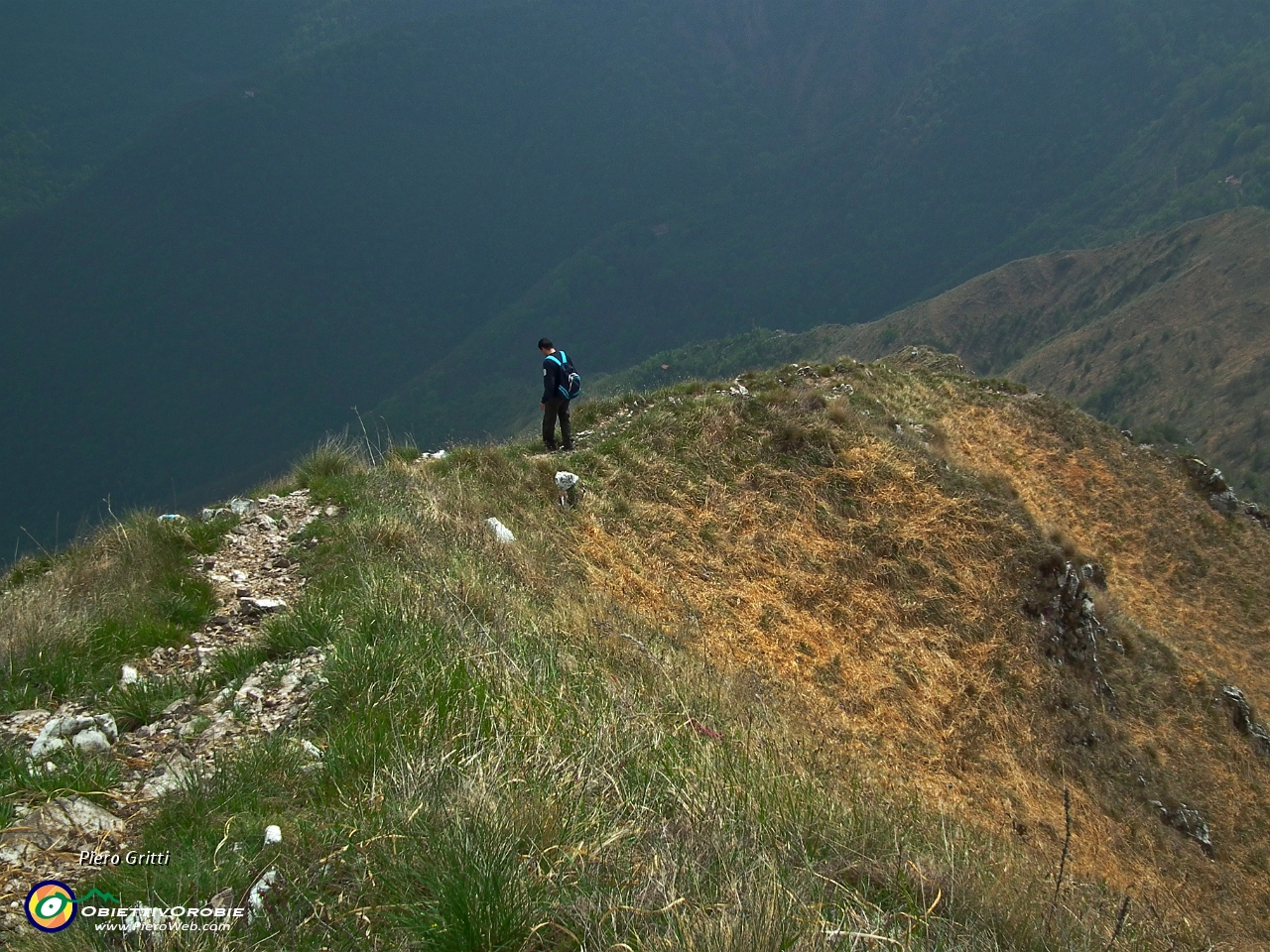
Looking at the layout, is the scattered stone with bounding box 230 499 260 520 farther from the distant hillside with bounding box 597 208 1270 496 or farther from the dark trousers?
the distant hillside with bounding box 597 208 1270 496

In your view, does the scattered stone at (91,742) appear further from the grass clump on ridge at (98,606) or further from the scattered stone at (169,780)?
the grass clump on ridge at (98,606)

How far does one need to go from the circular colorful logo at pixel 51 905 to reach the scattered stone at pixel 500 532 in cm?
433

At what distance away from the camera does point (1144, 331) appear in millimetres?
79438

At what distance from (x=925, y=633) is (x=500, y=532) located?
15.9 feet

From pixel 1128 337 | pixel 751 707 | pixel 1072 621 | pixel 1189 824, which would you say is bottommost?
pixel 1128 337

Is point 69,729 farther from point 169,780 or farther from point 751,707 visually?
point 751,707

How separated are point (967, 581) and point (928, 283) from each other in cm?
17899

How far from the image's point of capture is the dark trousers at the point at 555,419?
31.7 ft

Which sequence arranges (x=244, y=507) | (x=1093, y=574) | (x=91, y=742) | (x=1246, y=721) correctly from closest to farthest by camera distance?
(x=91, y=742) → (x=244, y=507) → (x=1246, y=721) → (x=1093, y=574)

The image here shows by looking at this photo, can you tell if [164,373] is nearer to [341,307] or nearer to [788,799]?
[341,307]

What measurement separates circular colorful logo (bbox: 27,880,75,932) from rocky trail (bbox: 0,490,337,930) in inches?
1.8

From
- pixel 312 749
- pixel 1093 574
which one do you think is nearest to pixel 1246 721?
pixel 1093 574

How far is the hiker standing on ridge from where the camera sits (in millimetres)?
9461

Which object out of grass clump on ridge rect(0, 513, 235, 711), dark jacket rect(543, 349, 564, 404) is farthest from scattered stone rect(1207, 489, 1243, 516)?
grass clump on ridge rect(0, 513, 235, 711)
